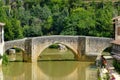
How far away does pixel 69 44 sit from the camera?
50.2m

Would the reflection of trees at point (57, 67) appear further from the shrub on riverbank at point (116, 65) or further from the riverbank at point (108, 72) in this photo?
the shrub on riverbank at point (116, 65)

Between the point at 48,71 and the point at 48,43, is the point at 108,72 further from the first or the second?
the point at 48,43

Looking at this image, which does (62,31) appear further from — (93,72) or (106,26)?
(93,72)

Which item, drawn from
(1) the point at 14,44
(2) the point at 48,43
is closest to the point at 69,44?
(2) the point at 48,43

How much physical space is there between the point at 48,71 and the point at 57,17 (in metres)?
26.9

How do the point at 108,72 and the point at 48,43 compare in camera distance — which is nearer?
the point at 108,72

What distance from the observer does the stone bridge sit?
48.9 meters

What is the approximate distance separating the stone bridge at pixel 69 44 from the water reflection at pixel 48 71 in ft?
4.68

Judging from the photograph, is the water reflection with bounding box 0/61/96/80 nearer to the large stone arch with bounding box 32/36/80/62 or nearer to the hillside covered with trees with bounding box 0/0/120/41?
the large stone arch with bounding box 32/36/80/62

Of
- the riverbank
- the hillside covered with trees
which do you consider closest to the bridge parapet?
the hillside covered with trees

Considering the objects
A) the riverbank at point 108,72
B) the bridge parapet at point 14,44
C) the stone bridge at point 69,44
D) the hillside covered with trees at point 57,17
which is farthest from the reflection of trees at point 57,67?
the hillside covered with trees at point 57,17

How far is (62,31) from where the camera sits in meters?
65.4

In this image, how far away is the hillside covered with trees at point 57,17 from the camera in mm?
59281

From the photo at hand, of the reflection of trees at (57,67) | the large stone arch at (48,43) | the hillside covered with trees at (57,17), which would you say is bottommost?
the reflection of trees at (57,67)
